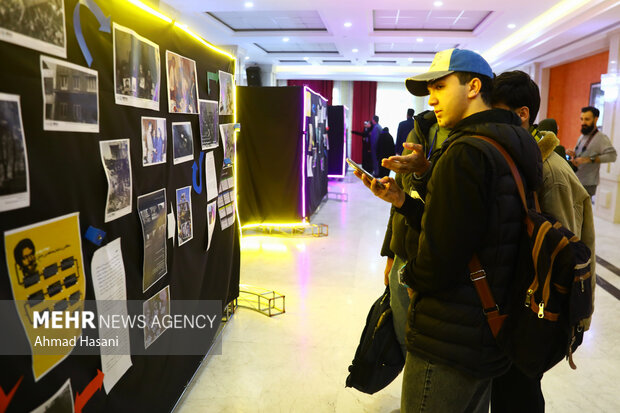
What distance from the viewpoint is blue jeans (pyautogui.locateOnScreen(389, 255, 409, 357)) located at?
161 cm

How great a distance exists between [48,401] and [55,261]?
35 cm

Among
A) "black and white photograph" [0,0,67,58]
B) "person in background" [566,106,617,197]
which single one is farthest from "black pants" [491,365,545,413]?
"person in background" [566,106,617,197]

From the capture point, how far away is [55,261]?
1.16 metres

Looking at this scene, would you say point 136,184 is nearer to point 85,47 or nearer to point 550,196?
point 85,47

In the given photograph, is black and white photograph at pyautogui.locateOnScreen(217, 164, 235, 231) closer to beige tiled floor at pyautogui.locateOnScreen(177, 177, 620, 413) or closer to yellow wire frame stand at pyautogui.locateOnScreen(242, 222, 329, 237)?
beige tiled floor at pyautogui.locateOnScreen(177, 177, 620, 413)

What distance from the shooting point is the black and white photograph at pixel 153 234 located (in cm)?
169

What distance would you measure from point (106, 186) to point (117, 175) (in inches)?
2.7

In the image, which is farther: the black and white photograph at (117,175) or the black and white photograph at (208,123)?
the black and white photograph at (208,123)

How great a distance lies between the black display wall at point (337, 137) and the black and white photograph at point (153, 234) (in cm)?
806


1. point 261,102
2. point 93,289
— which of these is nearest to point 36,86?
point 93,289

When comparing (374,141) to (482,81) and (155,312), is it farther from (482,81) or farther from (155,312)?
(482,81)

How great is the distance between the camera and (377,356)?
1.67 m

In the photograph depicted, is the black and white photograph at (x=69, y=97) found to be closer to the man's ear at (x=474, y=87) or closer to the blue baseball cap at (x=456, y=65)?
the blue baseball cap at (x=456, y=65)

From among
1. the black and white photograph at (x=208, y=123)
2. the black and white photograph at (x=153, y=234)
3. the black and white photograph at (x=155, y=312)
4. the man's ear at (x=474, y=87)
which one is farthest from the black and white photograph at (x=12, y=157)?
the black and white photograph at (x=208, y=123)
